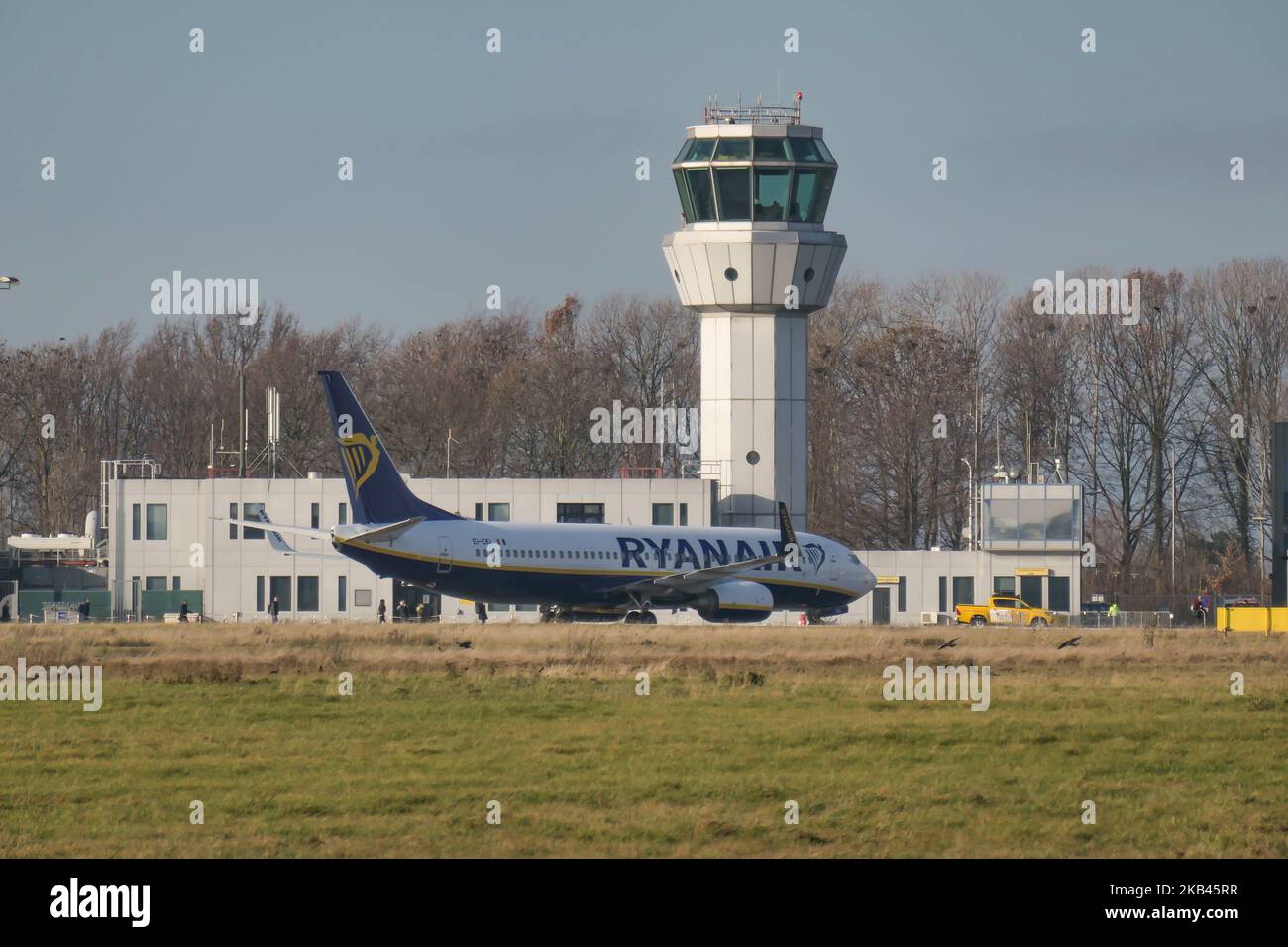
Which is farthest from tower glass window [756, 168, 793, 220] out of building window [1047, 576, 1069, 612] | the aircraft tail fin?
the aircraft tail fin

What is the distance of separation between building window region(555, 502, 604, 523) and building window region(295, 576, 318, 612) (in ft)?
30.3

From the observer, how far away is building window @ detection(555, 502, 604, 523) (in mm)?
73438

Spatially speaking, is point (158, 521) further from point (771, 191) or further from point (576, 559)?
point (771, 191)

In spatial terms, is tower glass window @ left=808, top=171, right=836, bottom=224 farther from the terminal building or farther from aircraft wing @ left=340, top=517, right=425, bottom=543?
aircraft wing @ left=340, top=517, right=425, bottom=543

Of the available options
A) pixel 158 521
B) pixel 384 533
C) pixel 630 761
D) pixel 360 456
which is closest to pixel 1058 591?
pixel 384 533

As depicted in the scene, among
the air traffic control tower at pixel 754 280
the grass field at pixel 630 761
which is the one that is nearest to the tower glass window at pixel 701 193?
the air traffic control tower at pixel 754 280

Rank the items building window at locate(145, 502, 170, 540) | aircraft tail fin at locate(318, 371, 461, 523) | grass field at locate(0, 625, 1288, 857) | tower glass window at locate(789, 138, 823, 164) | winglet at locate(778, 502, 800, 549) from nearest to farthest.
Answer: grass field at locate(0, 625, 1288, 857) → aircraft tail fin at locate(318, 371, 461, 523) → winglet at locate(778, 502, 800, 549) → building window at locate(145, 502, 170, 540) → tower glass window at locate(789, 138, 823, 164)

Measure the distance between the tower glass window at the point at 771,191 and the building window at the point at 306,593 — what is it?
2223cm

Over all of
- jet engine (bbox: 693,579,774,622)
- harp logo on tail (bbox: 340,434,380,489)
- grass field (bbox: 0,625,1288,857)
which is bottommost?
grass field (bbox: 0,625,1288,857)

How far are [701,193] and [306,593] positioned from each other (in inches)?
865

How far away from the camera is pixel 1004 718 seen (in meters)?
28.2

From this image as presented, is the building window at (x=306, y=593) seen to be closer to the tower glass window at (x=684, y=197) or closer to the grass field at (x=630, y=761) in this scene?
the tower glass window at (x=684, y=197)

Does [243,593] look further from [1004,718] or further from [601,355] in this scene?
[1004,718]
